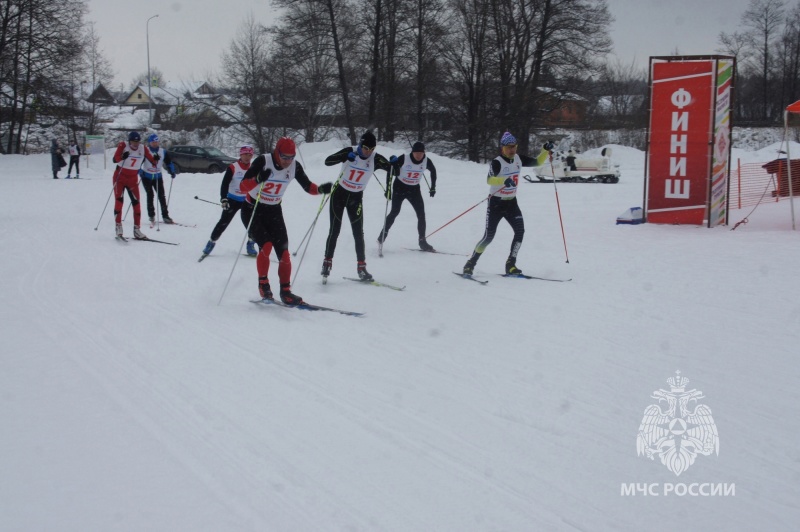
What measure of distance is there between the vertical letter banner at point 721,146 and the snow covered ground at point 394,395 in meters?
3.14

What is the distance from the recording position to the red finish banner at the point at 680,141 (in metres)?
12.6

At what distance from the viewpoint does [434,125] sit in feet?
115

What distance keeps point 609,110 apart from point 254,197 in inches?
1801

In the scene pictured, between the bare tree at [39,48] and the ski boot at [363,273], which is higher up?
the bare tree at [39,48]

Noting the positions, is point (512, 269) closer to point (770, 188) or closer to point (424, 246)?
point (424, 246)

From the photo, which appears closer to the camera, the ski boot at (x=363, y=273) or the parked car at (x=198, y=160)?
the ski boot at (x=363, y=273)

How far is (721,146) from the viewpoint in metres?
12.6

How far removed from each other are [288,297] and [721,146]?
935 cm

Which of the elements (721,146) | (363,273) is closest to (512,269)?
(363,273)

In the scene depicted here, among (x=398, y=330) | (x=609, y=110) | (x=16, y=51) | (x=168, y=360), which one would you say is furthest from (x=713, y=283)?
(x=609, y=110)

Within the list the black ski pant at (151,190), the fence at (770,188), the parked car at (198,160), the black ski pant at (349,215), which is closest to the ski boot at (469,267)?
the black ski pant at (349,215)

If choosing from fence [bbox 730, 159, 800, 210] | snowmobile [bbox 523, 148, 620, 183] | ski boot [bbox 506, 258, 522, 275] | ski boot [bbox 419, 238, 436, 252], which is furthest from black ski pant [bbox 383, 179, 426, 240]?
snowmobile [bbox 523, 148, 620, 183]

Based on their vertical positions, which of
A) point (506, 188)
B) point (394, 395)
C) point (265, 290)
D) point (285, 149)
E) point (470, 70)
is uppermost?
point (470, 70)

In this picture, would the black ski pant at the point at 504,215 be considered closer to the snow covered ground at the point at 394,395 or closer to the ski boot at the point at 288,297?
the snow covered ground at the point at 394,395
